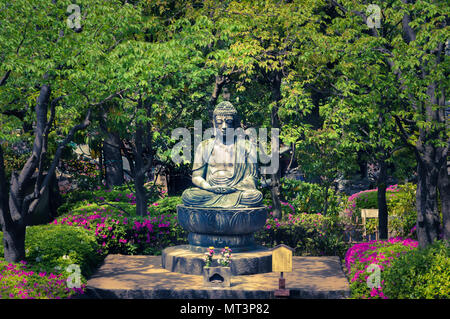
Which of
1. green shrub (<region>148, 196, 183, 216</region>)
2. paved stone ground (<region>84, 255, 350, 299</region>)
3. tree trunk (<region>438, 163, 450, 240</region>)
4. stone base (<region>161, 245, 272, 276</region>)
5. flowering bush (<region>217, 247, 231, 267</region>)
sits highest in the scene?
tree trunk (<region>438, 163, 450, 240</region>)

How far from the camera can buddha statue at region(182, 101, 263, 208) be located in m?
14.8

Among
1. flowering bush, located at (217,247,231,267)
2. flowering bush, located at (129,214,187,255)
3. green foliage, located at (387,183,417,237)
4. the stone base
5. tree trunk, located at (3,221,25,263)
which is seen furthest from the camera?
green foliage, located at (387,183,417,237)

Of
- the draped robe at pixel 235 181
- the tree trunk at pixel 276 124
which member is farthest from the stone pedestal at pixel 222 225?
the tree trunk at pixel 276 124

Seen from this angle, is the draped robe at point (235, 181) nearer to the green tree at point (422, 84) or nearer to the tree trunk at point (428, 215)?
the green tree at point (422, 84)

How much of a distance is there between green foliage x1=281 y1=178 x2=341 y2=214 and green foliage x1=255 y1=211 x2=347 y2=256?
241 cm

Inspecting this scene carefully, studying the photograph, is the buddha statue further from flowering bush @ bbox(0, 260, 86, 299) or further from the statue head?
flowering bush @ bbox(0, 260, 86, 299)

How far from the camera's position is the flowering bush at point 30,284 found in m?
10.4

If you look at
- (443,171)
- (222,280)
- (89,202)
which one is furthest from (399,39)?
(89,202)

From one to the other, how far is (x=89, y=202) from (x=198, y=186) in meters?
7.60

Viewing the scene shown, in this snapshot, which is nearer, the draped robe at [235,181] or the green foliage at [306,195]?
the draped robe at [235,181]

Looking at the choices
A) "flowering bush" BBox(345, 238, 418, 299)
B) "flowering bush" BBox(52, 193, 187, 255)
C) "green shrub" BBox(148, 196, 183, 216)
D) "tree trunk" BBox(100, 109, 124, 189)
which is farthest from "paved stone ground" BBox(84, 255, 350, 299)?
"tree trunk" BBox(100, 109, 124, 189)

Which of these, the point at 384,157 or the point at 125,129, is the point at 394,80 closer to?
the point at 384,157

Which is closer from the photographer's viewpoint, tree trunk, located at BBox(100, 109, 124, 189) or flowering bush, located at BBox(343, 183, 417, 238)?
flowering bush, located at BBox(343, 183, 417, 238)

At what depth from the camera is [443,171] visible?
13445 mm
